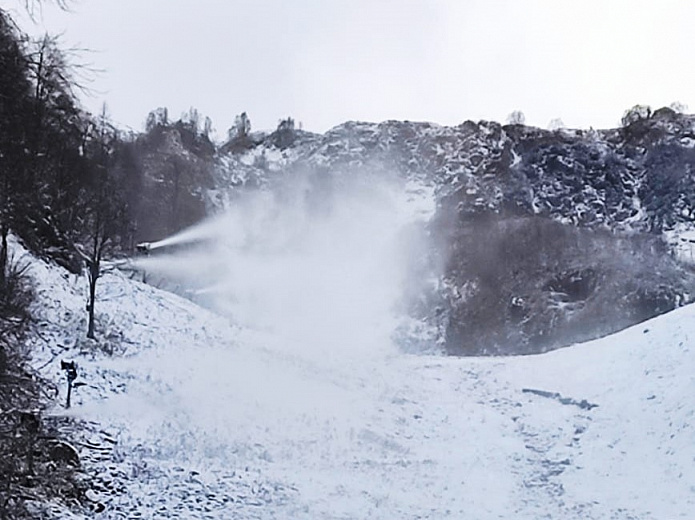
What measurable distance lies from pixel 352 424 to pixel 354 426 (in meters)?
0.16

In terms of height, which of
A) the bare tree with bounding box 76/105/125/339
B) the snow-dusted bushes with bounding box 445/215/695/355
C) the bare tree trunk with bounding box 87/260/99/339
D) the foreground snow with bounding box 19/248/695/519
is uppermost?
the snow-dusted bushes with bounding box 445/215/695/355

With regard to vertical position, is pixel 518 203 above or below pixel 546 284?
above

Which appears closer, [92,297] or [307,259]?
[92,297]

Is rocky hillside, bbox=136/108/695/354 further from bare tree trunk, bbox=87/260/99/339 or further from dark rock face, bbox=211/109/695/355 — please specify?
bare tree trunk, bbox=87/260/99/339

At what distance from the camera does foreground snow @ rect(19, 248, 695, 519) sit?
12492mm

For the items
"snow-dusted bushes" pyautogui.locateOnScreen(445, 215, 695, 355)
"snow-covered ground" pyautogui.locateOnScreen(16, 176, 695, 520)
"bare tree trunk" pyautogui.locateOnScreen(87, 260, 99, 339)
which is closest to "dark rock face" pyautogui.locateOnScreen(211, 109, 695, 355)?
"snow-dusted bushes" pyautogui.locateOnScreen(445, 215, 695, 355)

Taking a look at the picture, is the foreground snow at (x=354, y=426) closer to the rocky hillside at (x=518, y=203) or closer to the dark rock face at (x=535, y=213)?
the dark rock face at (x=535, y=213)

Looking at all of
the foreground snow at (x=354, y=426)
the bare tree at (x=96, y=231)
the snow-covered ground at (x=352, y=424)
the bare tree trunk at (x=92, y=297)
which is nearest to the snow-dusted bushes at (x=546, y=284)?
the snow-covered ground at (x=352, y=424)

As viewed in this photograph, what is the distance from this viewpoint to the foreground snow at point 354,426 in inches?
492

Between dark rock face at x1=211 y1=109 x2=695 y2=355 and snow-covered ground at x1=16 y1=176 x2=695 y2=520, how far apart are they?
3244 cm

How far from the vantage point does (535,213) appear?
76.3m

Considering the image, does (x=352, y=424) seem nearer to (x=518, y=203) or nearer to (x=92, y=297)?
(x=92, y=297)

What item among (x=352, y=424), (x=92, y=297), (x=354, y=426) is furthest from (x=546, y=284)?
(x=92, y=297)

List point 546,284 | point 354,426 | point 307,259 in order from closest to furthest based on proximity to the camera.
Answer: point 354,426
point 546,284
point 307,259
